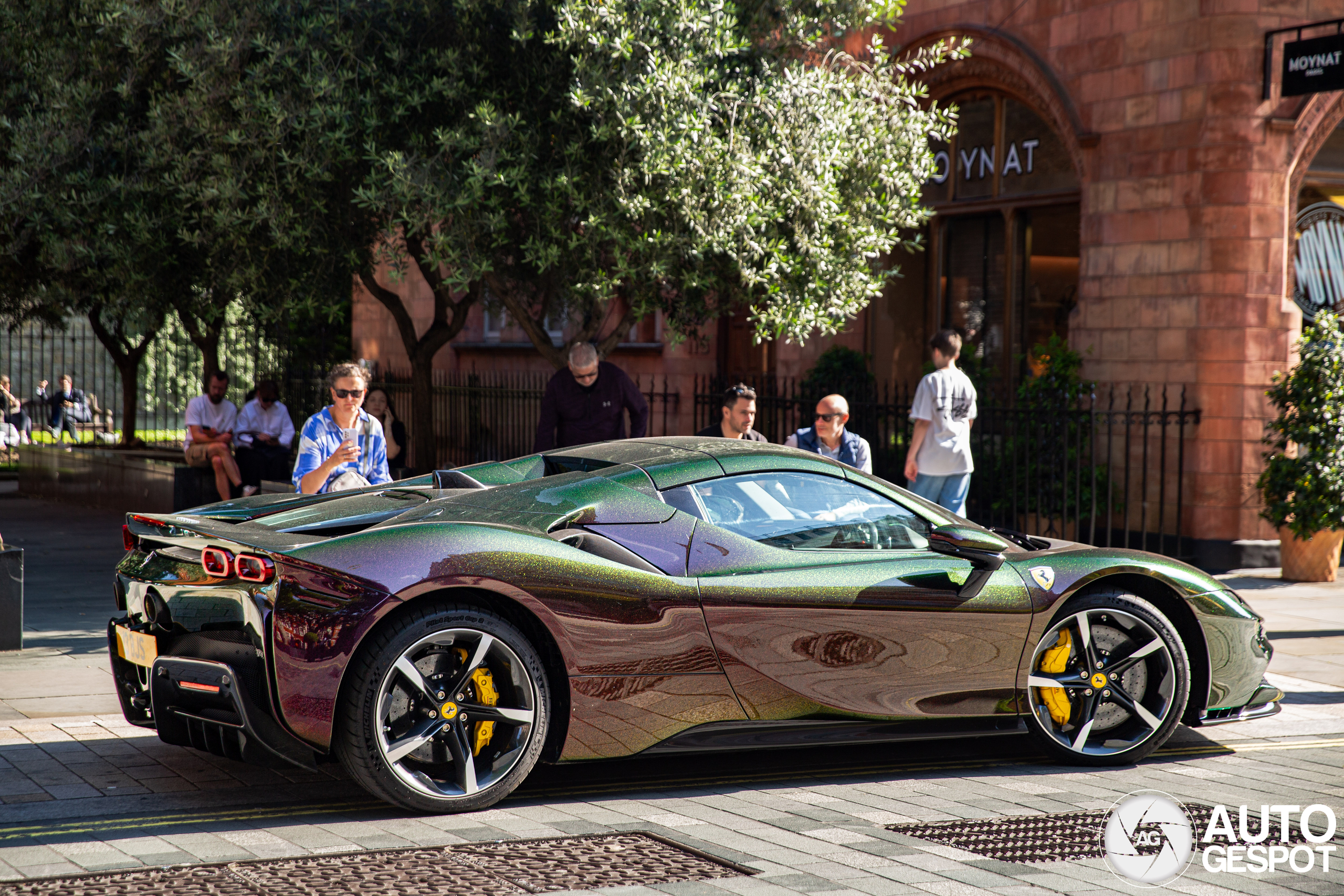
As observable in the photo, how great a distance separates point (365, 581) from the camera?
4.82 meters

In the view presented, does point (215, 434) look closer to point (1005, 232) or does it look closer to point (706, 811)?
point (1005, 232)

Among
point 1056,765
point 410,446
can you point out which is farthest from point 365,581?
point 410,446

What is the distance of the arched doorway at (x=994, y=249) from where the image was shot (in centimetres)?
1419

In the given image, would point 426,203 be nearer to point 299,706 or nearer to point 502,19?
point 502,19

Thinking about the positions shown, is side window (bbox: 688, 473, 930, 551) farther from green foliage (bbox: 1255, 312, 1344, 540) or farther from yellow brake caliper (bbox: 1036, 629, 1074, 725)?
green foliage (bbox: 1255, 312, 1344, 540)

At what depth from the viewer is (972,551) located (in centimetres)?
561

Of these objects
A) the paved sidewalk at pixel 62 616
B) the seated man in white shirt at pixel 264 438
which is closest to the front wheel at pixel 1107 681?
Answer: the paved sidewalk at pixel 62 616

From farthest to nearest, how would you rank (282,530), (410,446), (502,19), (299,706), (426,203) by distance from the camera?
(410,446)
(502,19)
(426,203)
(282,530)
(299,706)

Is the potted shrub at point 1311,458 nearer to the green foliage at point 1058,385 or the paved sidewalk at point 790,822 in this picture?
the green foliage at point 1058,385

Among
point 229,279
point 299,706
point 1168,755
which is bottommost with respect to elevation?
point 1168,755

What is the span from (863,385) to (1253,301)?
4.13m

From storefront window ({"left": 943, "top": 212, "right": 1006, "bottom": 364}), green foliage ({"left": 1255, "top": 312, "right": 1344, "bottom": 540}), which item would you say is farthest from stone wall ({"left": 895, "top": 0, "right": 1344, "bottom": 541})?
storefront window ({"left": 943, "top": 212, "right": 1006, "bottom": 364})

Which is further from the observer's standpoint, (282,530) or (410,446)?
(410,446)

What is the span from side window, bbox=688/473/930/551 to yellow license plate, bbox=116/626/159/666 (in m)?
1.94
